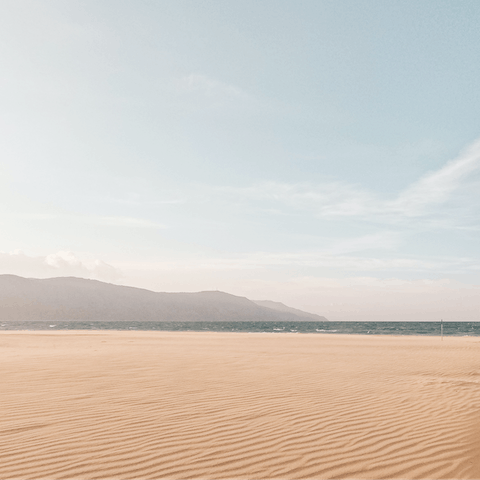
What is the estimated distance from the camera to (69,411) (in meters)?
6.60

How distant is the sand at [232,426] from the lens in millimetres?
4410

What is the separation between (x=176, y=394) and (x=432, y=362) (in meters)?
11.6

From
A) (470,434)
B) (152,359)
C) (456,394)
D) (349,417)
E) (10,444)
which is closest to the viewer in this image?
(10,444)

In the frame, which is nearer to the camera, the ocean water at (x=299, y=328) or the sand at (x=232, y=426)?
the sand at (x=232, y=426)

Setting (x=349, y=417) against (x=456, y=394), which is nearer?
(x=349, y=417)

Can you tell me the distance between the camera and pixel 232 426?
229 inches

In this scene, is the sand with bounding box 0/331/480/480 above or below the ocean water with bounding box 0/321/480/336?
above

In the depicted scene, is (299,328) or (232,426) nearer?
(232,426)

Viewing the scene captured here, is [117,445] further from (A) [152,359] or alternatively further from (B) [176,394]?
(A) [152,359]

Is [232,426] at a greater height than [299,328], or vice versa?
[232,426]

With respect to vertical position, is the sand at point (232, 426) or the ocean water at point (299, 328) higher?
the sand at point (232, 426)

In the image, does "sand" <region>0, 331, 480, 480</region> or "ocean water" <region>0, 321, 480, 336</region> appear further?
"ocean water" <region>0, 321, 480, 336</region>

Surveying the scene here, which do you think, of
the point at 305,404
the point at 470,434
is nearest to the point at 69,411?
the point at 305,404

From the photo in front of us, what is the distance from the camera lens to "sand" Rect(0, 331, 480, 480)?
174 inches
